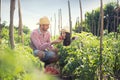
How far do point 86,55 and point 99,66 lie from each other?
254mm

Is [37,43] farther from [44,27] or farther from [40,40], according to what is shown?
[44,27]

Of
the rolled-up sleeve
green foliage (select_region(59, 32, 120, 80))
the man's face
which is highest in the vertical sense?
the man's face

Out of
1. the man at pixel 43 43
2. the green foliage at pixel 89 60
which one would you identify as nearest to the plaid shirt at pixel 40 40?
the man at pixel 43 43

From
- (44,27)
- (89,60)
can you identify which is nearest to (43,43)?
(44,27)

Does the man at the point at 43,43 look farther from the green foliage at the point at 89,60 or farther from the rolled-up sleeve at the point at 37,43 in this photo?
the green foliage at the point at 89,60

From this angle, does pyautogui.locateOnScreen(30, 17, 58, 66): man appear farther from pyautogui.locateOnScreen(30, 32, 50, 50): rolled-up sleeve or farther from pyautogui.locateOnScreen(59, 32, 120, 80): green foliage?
pyautogui.locateOnScreen(59, 32, 120, 80): green foliage

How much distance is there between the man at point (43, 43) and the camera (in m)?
5.35

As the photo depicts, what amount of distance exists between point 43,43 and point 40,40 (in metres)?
0.08

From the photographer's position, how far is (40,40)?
559 centimetres

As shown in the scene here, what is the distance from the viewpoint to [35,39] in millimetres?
5516

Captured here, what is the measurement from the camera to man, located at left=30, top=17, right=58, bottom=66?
5354 mm

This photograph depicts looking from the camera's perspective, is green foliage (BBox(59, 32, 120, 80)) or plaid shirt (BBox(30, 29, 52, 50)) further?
plaid shirt (BBox(30, 29, 52, 50))

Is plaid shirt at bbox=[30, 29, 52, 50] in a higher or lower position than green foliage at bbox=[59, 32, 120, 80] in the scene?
higher

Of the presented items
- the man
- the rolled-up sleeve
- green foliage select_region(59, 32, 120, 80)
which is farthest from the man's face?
green foliage select_region(59, 32, 120, 80)
